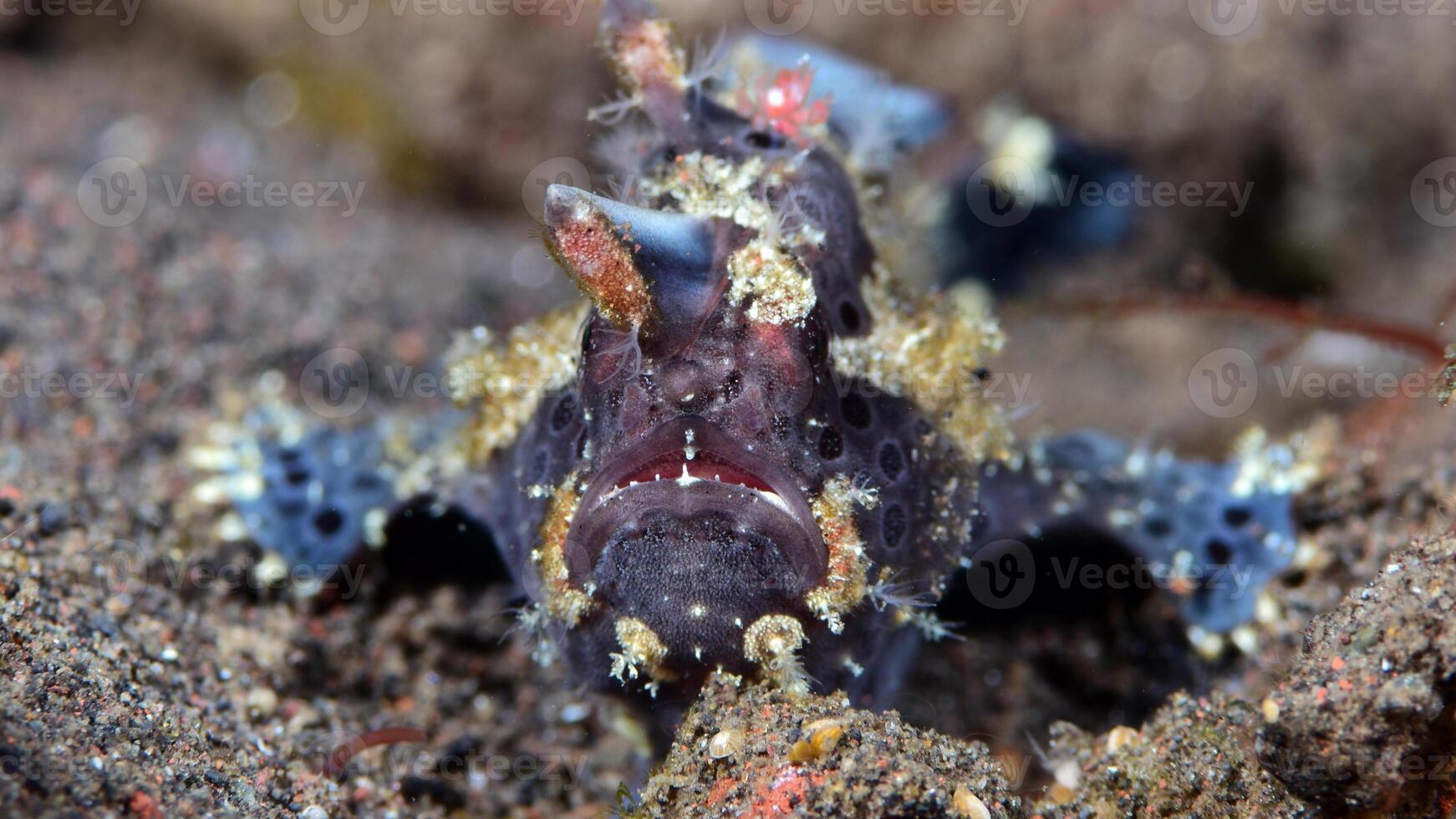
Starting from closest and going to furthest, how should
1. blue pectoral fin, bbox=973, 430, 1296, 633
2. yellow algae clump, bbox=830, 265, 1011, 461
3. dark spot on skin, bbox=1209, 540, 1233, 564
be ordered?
yellow algae clump, bbox=830, 265, 1011, 461 → blue pectoral fin, bbox=973, 430, 1296, 633 → dark spot on skin, bbox=1209, 540, 1233, 564

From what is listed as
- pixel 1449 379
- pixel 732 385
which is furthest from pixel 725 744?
pixel 1449 379

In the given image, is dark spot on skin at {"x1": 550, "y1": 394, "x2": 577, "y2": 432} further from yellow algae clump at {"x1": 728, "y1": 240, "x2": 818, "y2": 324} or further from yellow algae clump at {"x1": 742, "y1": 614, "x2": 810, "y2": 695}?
yellow algae clump at {"x1": 742, "y1": 614, "x2": 810, "y2": 695}

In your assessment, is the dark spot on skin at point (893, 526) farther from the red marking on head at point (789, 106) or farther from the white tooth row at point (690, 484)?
the red marking on head at point (789, 106)

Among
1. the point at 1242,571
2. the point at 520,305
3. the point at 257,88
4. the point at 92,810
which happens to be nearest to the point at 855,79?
the point at 520,305

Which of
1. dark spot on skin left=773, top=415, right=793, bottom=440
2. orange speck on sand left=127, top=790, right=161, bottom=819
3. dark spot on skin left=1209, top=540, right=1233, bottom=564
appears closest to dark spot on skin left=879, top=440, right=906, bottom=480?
dark spot on skin left=773, top=415, right=793, bottom=440

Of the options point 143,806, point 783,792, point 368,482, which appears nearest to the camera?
point 143,806

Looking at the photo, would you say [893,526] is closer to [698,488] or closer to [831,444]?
[831,444]
